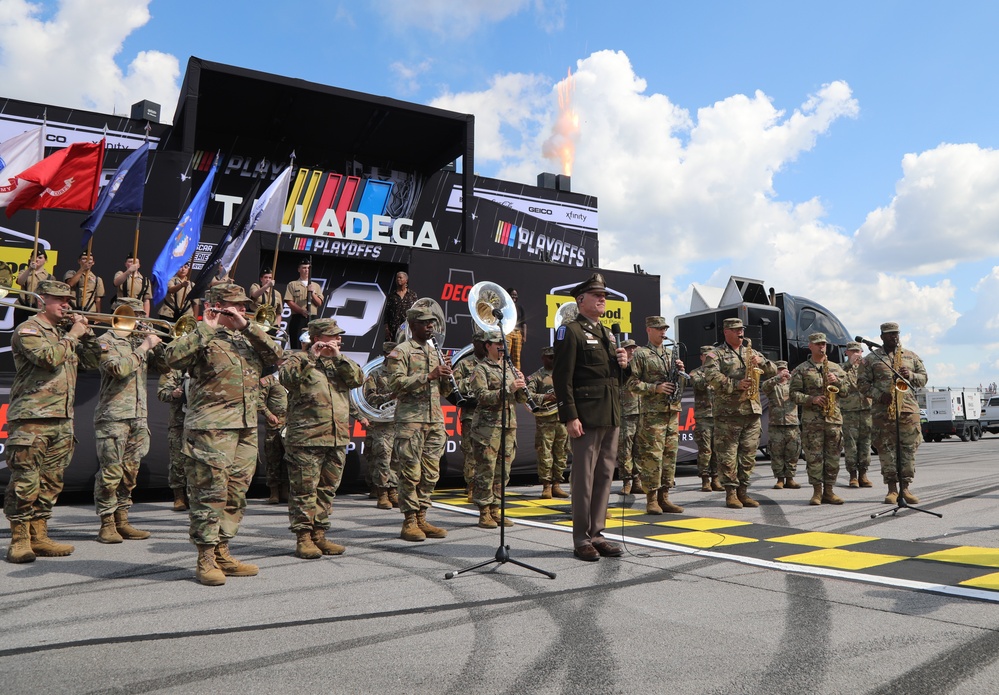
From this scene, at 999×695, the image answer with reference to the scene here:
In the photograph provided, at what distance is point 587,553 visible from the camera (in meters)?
5.75

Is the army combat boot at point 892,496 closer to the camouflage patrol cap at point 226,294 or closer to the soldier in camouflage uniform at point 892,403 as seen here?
the soldier in camouflage uniform at point 892,403

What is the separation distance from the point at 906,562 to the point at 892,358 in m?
4.53

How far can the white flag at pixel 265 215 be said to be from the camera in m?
9.17

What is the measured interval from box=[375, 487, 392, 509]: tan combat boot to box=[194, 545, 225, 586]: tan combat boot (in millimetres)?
4266

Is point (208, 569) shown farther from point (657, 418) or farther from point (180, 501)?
point (657, 418)

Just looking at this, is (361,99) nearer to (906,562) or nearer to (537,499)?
(537,499)

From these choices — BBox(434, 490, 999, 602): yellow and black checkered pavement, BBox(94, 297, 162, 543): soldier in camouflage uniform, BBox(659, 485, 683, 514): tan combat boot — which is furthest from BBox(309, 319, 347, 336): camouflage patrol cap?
BBox(659, 485, 683, 514): tan combat boot

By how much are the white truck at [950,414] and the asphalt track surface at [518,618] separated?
990 inches

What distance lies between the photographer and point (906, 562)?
5434 millimetres

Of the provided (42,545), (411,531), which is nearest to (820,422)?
(411,531)

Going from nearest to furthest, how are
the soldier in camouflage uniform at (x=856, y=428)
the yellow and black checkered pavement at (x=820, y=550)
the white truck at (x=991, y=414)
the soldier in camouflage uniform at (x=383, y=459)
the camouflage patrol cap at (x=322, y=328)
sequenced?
the yellow and black checkered pavement at (x=820, y=550) < the camouflage patrol cap at (x=322, y=328) < the soldier in camouflage uniform at (x=383, y=459) < the soldier in camouflage uniform at (x=856, y=428) < the white truck at (x=991, y=414)

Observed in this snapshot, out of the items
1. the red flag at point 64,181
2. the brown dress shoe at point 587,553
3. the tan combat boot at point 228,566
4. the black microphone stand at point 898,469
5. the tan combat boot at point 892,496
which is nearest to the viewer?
the tan combat boot at point 228,566

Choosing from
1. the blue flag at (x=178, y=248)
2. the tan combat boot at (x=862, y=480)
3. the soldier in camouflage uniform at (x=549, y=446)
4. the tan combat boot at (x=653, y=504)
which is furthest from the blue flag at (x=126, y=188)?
the tan combat boot at (x=862, y=480)

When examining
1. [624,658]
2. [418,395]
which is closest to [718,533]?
[418,395]
